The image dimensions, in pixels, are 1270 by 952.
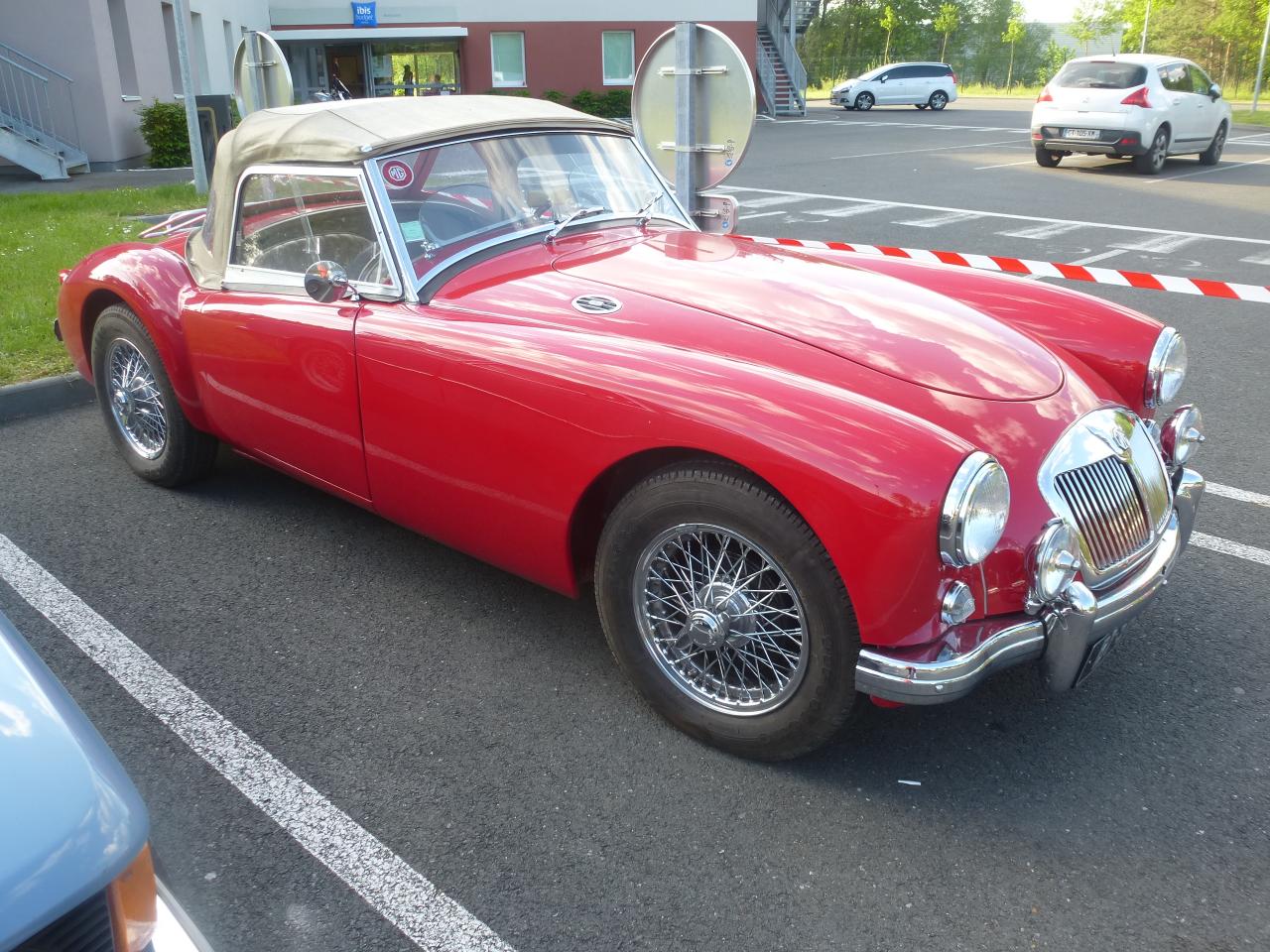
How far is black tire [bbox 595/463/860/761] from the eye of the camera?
2.59m

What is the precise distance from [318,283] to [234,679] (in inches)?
50.7

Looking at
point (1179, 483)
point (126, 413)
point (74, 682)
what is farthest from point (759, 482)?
point (126, 413)

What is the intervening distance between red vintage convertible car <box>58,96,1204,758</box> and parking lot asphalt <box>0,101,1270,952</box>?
30 centimetres

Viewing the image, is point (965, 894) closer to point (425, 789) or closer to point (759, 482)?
point (759, 482)

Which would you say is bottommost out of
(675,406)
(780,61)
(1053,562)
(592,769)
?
(592,769)

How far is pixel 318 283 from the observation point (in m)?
3.50

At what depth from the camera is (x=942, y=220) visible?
1245cm

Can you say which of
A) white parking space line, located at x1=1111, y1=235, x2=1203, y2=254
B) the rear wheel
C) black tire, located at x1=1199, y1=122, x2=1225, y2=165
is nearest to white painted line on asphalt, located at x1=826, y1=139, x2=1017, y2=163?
the rear wheel

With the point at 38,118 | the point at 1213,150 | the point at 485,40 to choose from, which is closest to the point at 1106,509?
the point at 1213,150

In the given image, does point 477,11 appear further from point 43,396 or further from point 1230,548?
point 1230,548

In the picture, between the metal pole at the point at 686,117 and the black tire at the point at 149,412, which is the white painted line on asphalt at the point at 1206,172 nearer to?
the metal pole at the point at 686,117

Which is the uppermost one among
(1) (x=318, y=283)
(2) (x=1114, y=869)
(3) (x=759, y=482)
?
(1) (x=318, y=283)

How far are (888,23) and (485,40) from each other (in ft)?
123

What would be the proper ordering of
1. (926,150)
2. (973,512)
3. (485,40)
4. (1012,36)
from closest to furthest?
1. (973,512)
2. (926,150)
3. (485,40)
4. (1012,36)
